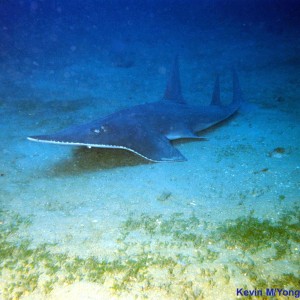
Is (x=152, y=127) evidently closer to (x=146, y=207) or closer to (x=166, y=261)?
(x=146, y=207)

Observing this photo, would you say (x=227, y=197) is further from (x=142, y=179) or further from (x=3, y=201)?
(x=3, y=201)

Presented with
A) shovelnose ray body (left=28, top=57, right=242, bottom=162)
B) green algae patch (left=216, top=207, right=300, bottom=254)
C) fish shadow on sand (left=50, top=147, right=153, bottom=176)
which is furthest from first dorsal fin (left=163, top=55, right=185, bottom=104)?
green algae patch (left=216, top=207, right=300, bottom=254)

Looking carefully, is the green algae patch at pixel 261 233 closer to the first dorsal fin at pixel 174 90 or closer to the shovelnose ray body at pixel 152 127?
the shovelnose ray body at pixel 152 127

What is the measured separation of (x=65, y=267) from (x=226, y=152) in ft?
12.9

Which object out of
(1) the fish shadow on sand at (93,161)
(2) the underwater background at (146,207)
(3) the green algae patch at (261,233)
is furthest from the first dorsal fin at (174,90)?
(3) the green algae patch at (261,233)

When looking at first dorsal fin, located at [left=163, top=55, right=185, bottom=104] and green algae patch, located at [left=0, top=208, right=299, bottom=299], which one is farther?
first dorsal fin, located at [left=163, top=55, right=185, bottom=104]

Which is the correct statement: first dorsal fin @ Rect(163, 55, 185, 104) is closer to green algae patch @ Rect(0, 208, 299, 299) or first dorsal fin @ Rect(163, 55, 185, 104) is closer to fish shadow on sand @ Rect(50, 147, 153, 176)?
fish shadow on sand @ Rect(50, 147, 153, 176)

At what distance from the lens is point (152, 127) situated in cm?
554

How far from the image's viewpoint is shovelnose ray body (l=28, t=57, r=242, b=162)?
14.0 feet

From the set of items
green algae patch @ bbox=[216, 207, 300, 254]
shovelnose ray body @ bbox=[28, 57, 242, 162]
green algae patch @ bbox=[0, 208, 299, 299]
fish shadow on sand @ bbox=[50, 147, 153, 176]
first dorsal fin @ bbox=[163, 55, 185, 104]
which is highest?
first dorsal fin @ bbox=[163, 55, 185, 104]

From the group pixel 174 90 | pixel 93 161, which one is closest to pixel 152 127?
pixel 93 161

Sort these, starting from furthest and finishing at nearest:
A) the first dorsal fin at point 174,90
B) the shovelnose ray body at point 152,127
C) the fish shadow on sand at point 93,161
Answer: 1. the first dorsal fin at point 174,90
2. the fish shadow on sand at point 93,161
3. the shovelnose ray body at point 152,127

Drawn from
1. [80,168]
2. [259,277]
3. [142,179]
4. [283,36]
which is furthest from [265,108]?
[283,36]

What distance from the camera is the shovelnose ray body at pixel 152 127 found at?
4.27m
